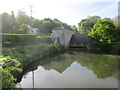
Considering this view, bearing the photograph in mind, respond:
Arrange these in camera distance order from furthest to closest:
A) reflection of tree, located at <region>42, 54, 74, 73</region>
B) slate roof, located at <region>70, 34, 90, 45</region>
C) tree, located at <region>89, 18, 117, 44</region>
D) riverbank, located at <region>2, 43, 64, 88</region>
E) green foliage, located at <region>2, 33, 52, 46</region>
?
slate roof, located at <region>70, 34, 90, 45</region> → tree, located at <region>89, 18, 117, 44</region> → green foliage, located at <region>2, 33, 52, 46</region> → riverbank, located at <region>2, 43, 64, 88</region> → reflection of tree, located at <region>42, 54, 74, 73</region>

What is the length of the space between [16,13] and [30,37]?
22346mm

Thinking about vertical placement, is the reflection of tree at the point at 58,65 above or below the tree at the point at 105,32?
below

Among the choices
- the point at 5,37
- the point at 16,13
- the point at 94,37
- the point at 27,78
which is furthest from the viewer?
the point at 16,13

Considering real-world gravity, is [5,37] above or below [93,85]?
above

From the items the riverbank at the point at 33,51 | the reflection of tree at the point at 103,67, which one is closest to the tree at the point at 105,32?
the reflection of tree at the point at 103,67

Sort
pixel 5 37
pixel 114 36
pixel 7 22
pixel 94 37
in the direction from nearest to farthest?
pixel 5 37
pixel 114 36
pixel 94 37
pixel 7 22

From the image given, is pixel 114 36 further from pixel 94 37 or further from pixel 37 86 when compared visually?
pixel 37 86

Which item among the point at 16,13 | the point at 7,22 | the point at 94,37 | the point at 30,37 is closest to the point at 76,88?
the point at 30,37

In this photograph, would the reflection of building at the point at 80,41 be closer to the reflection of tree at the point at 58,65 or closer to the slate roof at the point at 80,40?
the slate roof at the point at 80,40

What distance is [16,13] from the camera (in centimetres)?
3164

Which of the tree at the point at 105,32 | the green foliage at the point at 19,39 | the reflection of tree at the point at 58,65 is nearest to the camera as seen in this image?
the reflection of tree at the point at 58,65

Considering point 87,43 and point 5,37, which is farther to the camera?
point 87,43

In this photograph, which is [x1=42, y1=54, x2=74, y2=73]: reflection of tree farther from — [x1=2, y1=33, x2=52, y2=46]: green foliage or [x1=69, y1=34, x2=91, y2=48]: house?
[x1=69, y1=34, x2=91, y2=48]: house

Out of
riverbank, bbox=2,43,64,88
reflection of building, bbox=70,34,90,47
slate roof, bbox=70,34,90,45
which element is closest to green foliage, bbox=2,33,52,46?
riverbank, bbox=2,43,64,88
